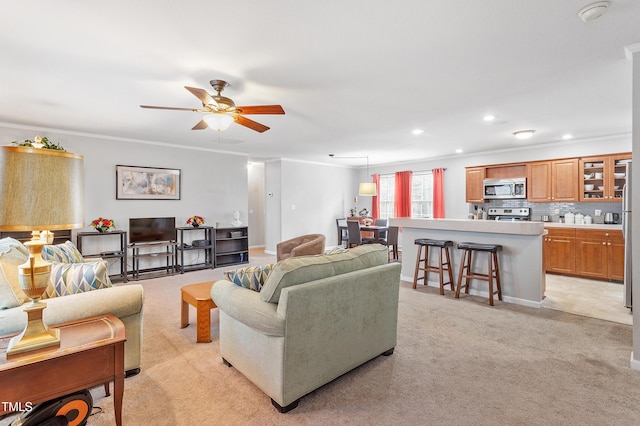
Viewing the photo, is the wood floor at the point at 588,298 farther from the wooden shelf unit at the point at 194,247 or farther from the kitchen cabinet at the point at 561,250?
the wooden shelf unit at the point at 194,247

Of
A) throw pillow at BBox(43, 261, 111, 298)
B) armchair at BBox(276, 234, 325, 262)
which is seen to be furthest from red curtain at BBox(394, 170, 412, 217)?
throw pillow at BBox(43, 261, 111, 298)

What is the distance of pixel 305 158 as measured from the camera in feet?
26.8

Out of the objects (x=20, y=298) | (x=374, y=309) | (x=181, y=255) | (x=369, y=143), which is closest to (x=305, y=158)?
(x=369, y=143)

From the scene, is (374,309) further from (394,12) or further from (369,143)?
(369,143)

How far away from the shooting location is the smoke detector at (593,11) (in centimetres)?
194

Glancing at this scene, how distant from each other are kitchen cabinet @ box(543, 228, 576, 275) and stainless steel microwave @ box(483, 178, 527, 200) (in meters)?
0.98

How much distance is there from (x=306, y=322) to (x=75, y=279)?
1699 mm

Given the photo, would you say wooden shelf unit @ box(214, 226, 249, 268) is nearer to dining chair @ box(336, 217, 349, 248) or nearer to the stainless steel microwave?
dining chair @ box(336, 217, 349, 248)

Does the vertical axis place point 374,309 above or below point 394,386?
above

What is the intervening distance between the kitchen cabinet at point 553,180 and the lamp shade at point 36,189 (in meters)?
7.17

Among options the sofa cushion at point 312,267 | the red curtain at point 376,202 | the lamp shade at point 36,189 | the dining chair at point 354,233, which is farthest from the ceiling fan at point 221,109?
the red curtain at point 376,202

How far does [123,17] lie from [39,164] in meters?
1.26

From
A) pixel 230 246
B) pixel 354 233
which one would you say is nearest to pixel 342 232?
pixel 354 233

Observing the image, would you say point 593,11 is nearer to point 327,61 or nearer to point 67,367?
point 327,61
